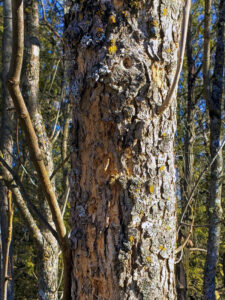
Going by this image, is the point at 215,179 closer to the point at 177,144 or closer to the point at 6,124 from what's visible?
the point at 177,144

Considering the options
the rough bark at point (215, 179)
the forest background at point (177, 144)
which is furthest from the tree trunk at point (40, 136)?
the rough bark at point (215, 179)

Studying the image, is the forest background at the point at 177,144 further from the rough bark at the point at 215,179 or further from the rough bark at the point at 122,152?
the rough bark at the point at 122,152

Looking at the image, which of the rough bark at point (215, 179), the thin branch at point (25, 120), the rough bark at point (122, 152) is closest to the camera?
the thin branch at point (25, 120)

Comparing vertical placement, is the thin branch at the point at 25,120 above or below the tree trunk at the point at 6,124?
below

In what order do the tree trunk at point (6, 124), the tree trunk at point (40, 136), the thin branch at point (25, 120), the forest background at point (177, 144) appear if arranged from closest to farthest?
the thin branch at point (25, 120) → the tree trunk at point (40, 136) → the forest background at point (177, 144) → the tree trunk at point (6, 124)

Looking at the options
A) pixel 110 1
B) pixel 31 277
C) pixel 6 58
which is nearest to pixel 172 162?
pixel 110 1

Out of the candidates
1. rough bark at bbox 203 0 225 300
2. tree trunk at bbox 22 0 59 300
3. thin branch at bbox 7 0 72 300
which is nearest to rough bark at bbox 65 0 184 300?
thin branch at bbox 7 0 72 300

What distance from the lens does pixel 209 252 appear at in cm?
488

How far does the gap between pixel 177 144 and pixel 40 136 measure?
3.92m

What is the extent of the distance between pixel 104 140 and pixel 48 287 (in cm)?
273

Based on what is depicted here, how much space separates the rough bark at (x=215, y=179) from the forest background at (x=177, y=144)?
0.05 ft

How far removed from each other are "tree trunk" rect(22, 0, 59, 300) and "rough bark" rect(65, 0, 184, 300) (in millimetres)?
2350

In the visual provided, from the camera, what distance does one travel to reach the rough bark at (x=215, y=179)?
15.9 ft

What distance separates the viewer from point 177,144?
6863mm
